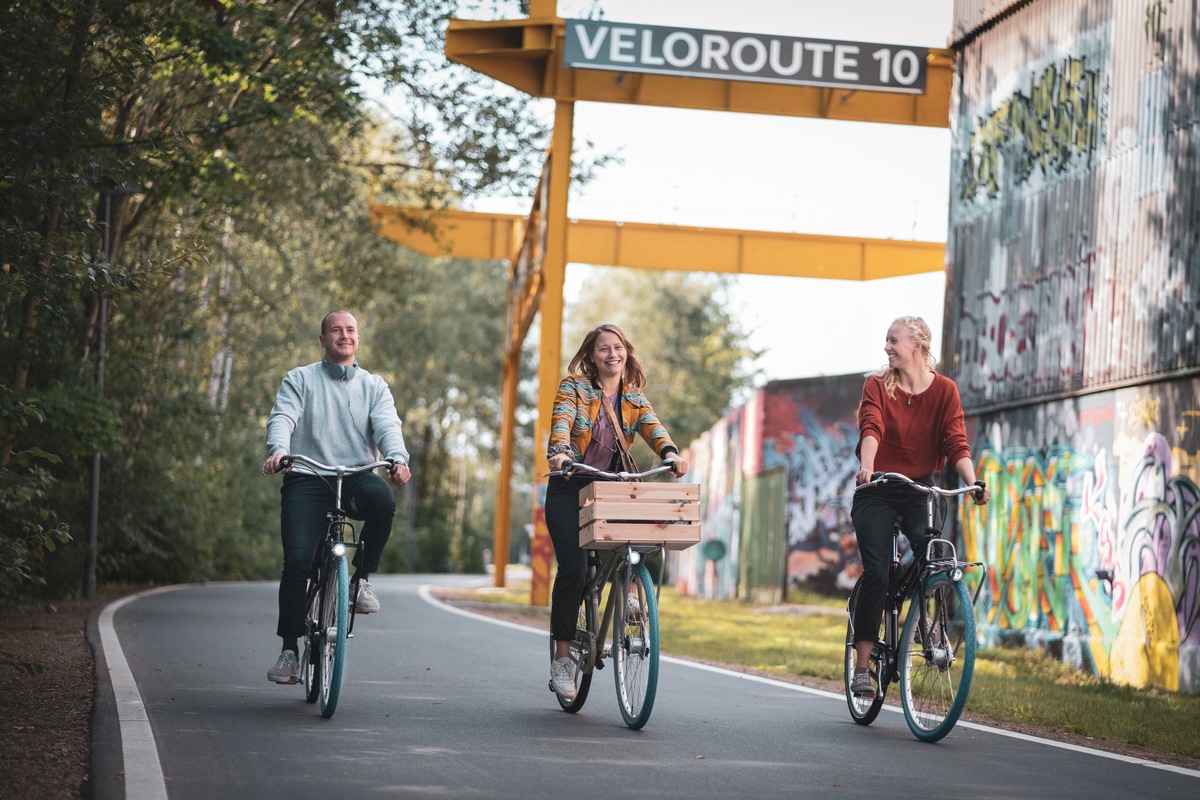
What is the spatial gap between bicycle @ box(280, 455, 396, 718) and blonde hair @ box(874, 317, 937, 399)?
2.58 metres

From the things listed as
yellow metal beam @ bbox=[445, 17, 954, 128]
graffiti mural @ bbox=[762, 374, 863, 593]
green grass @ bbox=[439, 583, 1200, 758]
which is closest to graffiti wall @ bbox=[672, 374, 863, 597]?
graffiti mural @ bbox=[762, 374, 863, 593]

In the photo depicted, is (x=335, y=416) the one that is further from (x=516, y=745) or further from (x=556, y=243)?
(x=556, y=243)

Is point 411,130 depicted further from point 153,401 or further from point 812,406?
point 812,406

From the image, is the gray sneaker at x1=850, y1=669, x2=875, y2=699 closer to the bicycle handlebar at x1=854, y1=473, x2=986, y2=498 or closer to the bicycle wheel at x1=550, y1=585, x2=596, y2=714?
the bicycle handlebar at x1=854, y1=473, x2=986, y2=498

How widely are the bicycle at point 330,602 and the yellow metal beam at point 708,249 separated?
2108cm

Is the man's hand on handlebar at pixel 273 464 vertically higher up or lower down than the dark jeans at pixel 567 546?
higher up

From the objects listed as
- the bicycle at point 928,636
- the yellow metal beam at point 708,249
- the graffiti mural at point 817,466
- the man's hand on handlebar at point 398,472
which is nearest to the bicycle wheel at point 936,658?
the bicycle at point 928,636

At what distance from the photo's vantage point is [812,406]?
29.6 m

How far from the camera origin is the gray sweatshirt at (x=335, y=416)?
795cm

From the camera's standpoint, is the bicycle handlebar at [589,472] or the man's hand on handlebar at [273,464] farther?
the bicycle handlebar at [589,472]

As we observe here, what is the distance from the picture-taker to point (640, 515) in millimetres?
7383

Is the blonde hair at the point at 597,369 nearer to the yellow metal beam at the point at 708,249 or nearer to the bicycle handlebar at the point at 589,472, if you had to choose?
the bicycle handlebar at the point at 589,472

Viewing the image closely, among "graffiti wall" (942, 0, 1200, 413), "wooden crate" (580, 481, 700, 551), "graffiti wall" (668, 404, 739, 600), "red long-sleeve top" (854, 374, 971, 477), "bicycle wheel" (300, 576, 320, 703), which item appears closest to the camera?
"wooden crate" (580, 481, 700, 551)

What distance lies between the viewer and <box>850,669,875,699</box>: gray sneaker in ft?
26.2
